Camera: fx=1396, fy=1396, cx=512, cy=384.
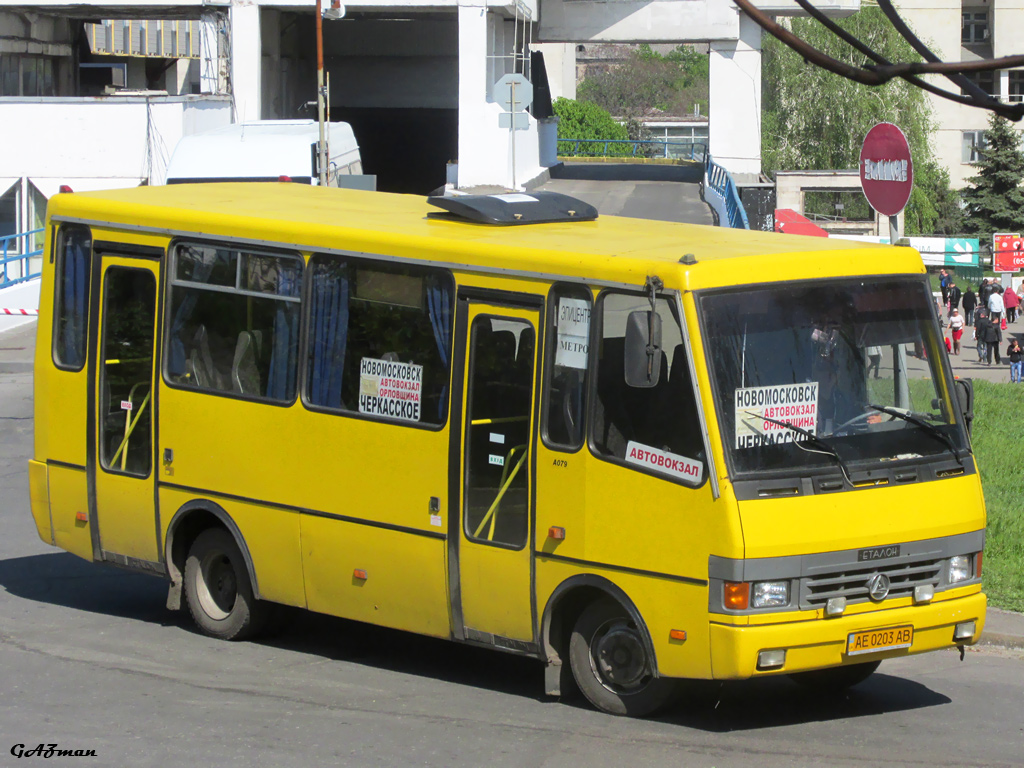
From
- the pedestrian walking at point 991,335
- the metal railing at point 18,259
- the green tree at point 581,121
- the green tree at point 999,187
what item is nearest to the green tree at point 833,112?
the green tree at point 999,187

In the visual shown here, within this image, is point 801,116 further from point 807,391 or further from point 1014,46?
point 807,391

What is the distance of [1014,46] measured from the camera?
89.2 m

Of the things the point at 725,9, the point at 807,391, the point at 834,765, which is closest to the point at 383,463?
the point at 807,391

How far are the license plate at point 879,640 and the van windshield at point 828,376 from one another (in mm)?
807

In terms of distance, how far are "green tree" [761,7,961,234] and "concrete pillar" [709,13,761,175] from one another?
83.8 feet

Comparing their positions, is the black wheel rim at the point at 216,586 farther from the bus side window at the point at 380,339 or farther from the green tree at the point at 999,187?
→ the green tree at the point at 999,187

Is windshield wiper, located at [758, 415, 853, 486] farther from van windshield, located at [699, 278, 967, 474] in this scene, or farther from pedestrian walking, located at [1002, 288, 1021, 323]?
pedestrian walking, located at [1002, 288, 1021, 323]

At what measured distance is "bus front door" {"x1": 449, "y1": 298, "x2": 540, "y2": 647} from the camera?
293 inches

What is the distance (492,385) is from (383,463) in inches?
35.0

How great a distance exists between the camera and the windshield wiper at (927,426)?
7.09m

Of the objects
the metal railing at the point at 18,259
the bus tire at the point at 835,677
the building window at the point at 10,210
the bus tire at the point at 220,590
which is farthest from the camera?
the building window at the point at 10,210

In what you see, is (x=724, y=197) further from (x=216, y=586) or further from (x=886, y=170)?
(x=216, y=586)

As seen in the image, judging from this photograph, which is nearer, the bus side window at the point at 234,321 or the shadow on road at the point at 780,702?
the shadow on road at the point at 780,702

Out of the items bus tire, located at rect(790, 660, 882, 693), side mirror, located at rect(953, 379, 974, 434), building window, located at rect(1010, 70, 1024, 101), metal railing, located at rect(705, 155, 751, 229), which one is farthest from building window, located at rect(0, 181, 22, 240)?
building window, located at rect(1010, 70, 1024, 101)
